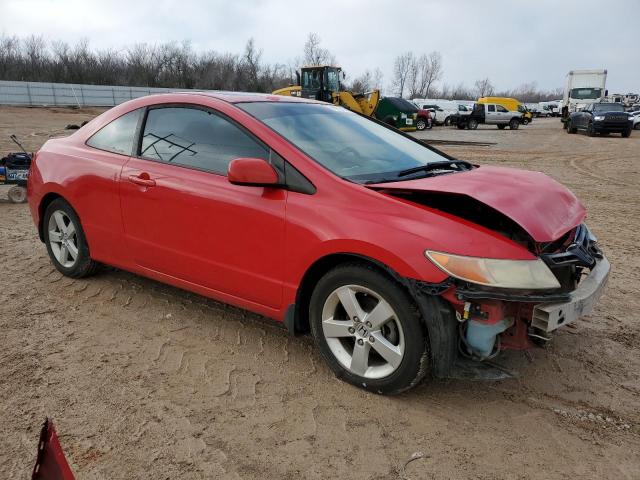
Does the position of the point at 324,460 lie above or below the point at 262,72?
below

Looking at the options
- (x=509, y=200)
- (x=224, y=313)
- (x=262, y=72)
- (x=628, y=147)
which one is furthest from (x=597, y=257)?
(x=262, y=72)

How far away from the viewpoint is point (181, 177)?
3.44 metres

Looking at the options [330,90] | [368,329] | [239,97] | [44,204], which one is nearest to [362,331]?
[368,329]

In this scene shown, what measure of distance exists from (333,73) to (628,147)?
1349 centimetres

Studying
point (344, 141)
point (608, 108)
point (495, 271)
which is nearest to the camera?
point (495, 271)

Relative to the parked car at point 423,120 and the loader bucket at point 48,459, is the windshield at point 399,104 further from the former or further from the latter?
the loader bucket at point 48,459

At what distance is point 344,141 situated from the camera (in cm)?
346

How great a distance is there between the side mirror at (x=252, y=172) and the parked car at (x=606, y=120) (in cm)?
2551

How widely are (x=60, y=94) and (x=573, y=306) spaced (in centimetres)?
4567

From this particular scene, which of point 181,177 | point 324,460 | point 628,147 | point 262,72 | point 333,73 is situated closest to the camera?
point 324,460

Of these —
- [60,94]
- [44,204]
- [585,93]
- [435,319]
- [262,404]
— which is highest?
[60,94]

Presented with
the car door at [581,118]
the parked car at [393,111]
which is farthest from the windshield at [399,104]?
the car door at [581,118]

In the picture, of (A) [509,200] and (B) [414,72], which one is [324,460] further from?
(B) [414,72]

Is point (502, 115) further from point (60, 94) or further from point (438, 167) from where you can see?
point (438, 167)
